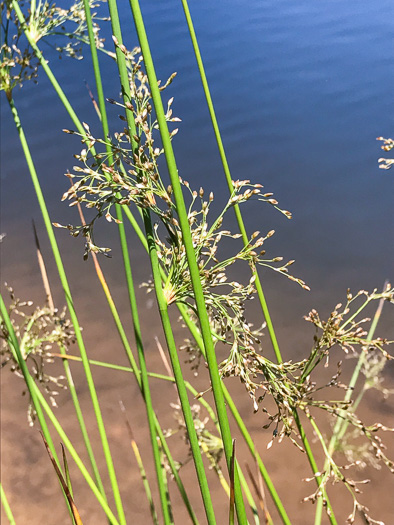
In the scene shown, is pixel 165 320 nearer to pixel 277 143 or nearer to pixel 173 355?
pixel 173 355

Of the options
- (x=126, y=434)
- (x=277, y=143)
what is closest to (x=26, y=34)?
(x=126, y=434)

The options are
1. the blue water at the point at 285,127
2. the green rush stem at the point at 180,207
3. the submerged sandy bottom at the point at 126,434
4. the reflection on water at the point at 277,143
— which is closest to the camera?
the green rush stem at the point at 180,207

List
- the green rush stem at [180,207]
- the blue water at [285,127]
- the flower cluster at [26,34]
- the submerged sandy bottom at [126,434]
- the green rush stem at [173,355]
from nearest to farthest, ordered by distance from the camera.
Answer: the green rush stem at [180,207], the green rush stem at [173,355], the flower cluster at [26,34], the submerged sandy bottom at [126,434], the blue water at [285,127]

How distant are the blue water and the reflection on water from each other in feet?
0.04

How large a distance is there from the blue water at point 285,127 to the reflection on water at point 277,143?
1 centimetres

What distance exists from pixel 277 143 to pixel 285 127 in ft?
0.86

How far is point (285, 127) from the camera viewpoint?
511cm

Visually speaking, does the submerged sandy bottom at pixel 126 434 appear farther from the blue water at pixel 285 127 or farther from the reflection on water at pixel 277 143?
the blue water at pixel 285 127

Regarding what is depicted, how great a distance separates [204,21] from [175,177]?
7.67 m

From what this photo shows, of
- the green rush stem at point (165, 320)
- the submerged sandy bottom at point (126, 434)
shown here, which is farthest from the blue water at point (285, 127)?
the green rush stem at point (165, 320)

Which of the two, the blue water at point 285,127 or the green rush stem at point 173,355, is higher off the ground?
the green rush stem at point 173,355

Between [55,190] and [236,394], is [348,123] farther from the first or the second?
[236,394]

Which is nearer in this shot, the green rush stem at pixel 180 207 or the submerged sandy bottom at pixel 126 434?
the green rush stem at pixel 180 207

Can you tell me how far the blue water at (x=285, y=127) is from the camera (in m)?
3.86
